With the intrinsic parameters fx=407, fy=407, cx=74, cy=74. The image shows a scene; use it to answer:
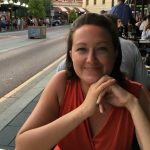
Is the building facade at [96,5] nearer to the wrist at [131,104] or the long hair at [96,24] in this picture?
the long hair at [96,24]

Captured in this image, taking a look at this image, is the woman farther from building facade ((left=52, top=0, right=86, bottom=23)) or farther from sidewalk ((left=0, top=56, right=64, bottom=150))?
building facade ((left=52, top=0, right=86, bottom=23))

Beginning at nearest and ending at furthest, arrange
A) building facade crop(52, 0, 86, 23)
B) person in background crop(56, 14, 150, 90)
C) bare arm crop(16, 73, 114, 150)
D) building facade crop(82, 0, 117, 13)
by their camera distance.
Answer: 1. bare arm crop(16, 73, 114, 150)
2. person in background crop(56, 14, 150, 90)
3. building facade crop(52, 0, 86, 23)
4. building facade crop(82, 0, 117, 13)

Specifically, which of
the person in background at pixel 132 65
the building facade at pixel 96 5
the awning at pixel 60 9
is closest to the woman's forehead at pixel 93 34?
the person in background at pixel 132 65

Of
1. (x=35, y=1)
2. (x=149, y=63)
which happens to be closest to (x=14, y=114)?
A: (x=149, y=63)

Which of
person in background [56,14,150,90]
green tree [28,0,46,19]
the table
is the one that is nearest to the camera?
person in background [56,14,150,90]

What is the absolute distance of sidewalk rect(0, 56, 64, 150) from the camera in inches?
189

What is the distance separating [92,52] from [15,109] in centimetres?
455

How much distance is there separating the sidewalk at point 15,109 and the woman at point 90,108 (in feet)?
8.00

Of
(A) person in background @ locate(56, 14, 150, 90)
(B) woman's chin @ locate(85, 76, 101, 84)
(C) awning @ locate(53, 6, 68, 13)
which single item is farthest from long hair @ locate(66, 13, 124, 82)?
(C) awning @ locate(53, 6, 68, 13)

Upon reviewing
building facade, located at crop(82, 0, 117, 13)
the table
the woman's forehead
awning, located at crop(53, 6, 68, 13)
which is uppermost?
the woman's forehead

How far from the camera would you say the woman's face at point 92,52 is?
6.66 ft

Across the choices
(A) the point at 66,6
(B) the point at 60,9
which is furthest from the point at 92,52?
(A) the point at 66,6

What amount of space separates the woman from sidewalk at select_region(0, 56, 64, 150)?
2.44m

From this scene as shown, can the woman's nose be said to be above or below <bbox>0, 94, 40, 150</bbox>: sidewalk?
above
